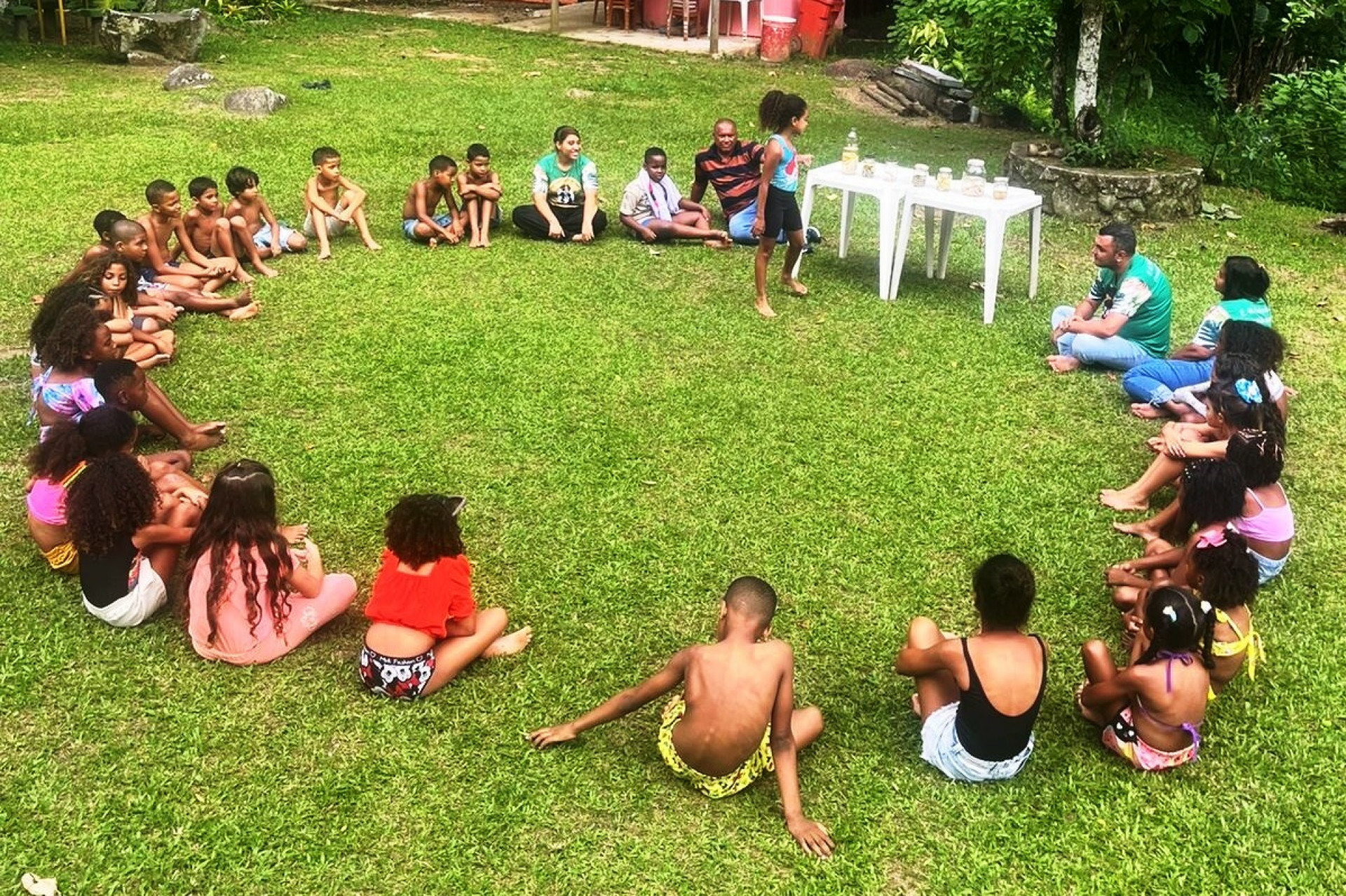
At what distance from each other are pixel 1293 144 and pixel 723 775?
983 centimetres

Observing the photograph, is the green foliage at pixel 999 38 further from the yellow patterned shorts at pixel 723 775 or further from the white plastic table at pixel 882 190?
the yellow patterned shorts at pixel 723 775

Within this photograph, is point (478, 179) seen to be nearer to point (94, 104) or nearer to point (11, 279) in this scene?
point (11, 279)

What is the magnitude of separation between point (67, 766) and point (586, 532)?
2004mm

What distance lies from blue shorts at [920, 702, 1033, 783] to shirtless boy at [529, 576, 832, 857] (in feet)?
1.40

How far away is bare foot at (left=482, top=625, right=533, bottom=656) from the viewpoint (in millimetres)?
3750

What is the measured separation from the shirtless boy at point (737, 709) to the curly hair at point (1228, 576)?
1.43 m

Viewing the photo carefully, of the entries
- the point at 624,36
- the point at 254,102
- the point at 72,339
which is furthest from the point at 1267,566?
the point at 624,36

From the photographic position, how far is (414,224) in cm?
774

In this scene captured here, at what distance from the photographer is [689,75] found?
1396cm

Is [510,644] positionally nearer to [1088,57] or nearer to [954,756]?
[954,756]

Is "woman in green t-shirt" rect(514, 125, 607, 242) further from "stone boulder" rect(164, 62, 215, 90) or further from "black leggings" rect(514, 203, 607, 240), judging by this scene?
"stone boulder" rect(164, 62, 215, 90)

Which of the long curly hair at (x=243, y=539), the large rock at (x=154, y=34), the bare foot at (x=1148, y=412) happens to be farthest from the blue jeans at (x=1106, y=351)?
the large rock at (x=154, y=34)

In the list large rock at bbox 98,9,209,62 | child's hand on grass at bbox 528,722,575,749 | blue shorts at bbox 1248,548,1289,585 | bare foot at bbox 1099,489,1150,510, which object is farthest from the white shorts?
large rock at bbox 98,9,209,62

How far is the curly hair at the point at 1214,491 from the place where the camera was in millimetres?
3965
